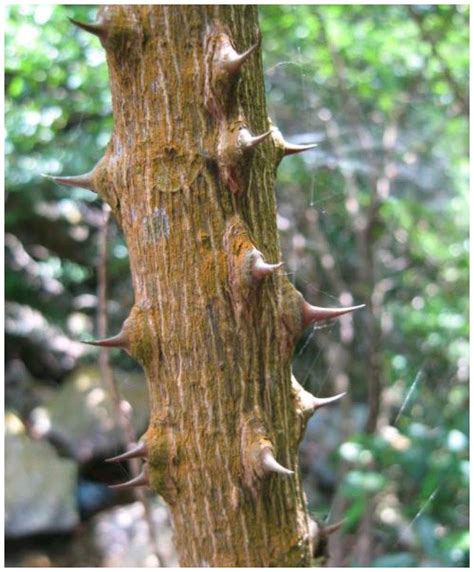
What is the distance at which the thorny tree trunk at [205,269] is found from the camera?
71 cm

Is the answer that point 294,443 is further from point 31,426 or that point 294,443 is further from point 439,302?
point 31,426

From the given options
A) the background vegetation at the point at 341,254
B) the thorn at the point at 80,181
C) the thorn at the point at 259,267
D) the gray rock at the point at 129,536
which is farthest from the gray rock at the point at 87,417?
the thorn at the point at 259,267

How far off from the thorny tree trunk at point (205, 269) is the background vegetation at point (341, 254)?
2.67 ft

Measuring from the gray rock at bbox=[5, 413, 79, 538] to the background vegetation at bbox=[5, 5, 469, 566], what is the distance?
2cm

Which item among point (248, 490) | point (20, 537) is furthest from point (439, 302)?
point (248, 490)

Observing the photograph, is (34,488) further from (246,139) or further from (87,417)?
(246,139)

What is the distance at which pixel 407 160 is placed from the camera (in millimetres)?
2680

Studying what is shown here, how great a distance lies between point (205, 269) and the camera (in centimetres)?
73

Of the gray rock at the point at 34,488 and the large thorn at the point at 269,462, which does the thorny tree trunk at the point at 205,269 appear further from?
the gray rock at the point at 34,488

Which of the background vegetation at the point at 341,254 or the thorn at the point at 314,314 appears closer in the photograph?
the thorn at the point at 314,314

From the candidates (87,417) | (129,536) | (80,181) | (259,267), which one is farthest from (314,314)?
(87,417)

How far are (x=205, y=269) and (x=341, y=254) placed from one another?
2303 mm

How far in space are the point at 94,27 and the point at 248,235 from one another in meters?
0.29

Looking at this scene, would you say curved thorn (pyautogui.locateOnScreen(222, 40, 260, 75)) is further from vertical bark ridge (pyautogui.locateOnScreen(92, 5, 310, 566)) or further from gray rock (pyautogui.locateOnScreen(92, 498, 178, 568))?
gray rock (pyautogui.locateOnScreen(92, 498, 178, 568))
